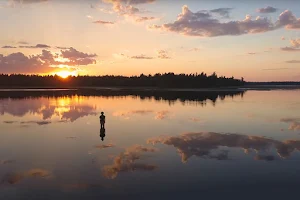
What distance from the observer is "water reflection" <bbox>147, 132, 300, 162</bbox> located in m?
17.5

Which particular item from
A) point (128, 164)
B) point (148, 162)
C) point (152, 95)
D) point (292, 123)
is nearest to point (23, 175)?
point (128, 164)

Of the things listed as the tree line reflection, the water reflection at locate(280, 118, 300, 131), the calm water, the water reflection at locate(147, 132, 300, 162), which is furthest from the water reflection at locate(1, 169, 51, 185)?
the tree line reflection

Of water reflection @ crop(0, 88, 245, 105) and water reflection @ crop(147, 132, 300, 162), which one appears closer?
water reflection @ crop(147, 132, 300, 162)

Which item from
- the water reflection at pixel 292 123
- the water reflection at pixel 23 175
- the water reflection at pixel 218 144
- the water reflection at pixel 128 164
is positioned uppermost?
the water reflection at pixel 292 123

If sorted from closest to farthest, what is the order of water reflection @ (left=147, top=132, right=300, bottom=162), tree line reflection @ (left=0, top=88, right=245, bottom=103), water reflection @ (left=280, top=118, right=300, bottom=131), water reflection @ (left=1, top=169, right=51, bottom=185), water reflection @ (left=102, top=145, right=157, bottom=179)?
water reflection @ (left=1, top=169, right=51, bottom=185), water reflection @ (left=102, top=145, right=157, bottom=179), water reflection @ (left=147, top=132, right=300, bottom=162), water reflection @ (left=280, top=118, right=300, bottom=131), tree line reflection @ (left=0, top=88, right=245, bottom=103)

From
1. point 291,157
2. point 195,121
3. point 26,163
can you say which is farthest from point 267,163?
point 195,121

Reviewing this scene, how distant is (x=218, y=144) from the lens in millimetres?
20219

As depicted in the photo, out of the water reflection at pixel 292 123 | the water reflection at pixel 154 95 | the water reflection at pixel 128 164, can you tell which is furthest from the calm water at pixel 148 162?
the water reflection at pixel 154 95

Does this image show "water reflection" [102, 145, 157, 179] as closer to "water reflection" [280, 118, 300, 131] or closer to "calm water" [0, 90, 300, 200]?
"calm water" [0, 90, 300, 200]

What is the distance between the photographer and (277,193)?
11.6 meters

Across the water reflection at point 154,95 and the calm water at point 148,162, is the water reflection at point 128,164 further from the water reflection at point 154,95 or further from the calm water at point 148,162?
the water reflection at point 154,95

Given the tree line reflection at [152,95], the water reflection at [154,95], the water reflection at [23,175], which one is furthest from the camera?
the tree line reflection at [152,95]

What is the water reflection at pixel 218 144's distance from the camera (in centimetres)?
1748

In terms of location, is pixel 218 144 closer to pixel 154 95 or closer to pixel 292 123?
pixel 292 123
